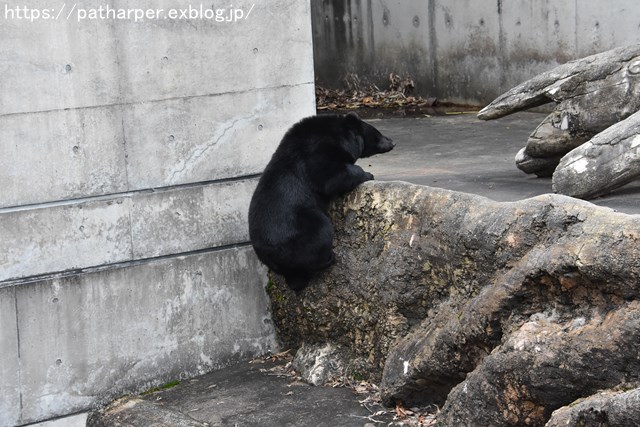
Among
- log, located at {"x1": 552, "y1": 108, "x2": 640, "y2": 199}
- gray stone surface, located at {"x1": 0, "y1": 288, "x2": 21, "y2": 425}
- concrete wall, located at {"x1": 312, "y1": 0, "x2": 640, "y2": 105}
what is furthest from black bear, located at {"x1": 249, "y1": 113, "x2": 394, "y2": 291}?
concrete wall, located at {"x1": 312, "y1": 0, "x2": 640, "y2": 105}

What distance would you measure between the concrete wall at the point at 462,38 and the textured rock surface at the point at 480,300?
5.94 meters

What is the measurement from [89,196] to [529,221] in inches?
127

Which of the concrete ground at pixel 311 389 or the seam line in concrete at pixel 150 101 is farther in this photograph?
the seam line in concrete at pixel 150 101

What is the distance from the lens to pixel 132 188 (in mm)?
7238

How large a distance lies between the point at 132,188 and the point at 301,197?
4.22 feet

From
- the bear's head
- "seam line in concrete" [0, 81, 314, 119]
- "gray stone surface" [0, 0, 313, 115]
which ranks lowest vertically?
the bear's head

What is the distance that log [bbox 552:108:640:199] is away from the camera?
675cm

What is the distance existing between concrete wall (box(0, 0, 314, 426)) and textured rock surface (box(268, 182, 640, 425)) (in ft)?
2.82

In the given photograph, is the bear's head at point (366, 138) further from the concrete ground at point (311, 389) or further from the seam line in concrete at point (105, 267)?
the seam line in concrete at point (105, 267)

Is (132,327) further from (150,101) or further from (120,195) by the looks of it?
(150,101)

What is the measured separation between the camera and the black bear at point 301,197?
6.78 meters

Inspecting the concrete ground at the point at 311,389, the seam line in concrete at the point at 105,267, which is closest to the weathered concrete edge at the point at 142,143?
the seam line in concrete at the point at 105,267

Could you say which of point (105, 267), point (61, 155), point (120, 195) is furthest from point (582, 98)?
point (61, 155)

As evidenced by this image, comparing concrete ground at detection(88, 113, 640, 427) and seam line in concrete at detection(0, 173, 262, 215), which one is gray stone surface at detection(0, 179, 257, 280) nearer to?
seam line in concrete at detection(0, 173, 262, 215)
